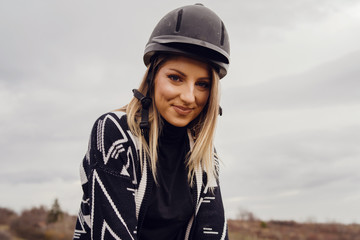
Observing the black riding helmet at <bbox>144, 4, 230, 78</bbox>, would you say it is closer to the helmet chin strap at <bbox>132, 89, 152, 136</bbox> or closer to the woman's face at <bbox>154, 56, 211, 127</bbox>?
the woman's face at <bbox>154, 56, 211, 127</bbox>

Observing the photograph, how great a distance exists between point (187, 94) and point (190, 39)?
480 mm

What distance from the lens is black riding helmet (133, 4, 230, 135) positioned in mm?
3264

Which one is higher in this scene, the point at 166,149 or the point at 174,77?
the point at 174,77

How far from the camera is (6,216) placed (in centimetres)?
2650

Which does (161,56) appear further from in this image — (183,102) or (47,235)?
(47,235)

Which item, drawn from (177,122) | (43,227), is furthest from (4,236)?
(177,122)

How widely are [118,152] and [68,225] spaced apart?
22.5 metres

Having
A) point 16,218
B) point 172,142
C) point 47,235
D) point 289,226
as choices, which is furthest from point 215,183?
point 289,226

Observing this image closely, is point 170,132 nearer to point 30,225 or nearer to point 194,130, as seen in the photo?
point 194,130

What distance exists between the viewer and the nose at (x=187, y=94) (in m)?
3.16

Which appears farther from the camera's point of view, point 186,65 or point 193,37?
point 193,37

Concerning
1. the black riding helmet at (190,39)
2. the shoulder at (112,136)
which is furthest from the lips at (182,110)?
the shoulder at (112,136)

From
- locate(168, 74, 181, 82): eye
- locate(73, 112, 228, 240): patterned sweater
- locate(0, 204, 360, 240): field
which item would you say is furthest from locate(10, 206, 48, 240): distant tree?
locate(168, 74, 181, 82): eye

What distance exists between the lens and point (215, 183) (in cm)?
361
